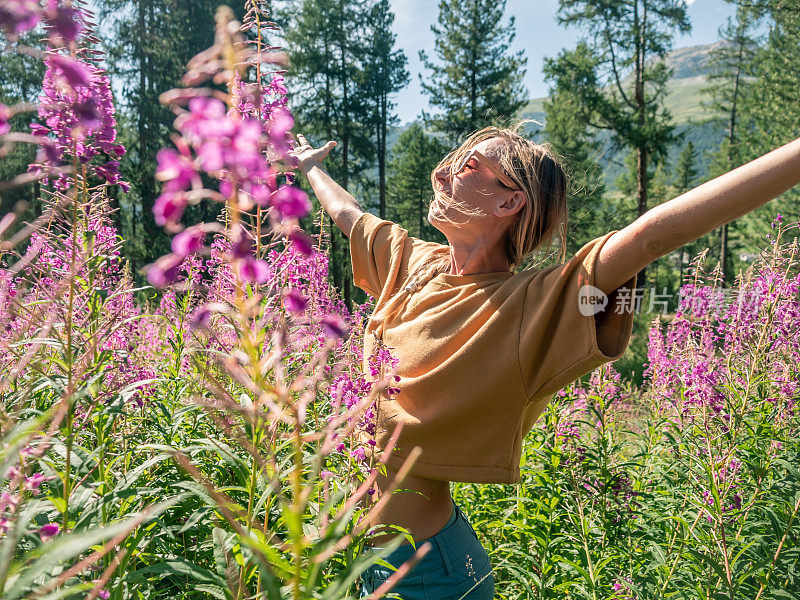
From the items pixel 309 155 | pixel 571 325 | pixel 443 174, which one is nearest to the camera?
pixel 571 325

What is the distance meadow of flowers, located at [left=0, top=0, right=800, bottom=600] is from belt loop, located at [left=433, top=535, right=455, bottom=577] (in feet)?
1.23

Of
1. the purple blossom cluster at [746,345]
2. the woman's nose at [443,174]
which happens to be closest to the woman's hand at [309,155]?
the woman's nose at [443,174]

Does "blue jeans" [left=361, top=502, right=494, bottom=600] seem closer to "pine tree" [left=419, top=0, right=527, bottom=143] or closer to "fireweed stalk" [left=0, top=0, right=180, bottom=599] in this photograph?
"fireweed stalk" [left=0, top=0, right=180, bottom=599]

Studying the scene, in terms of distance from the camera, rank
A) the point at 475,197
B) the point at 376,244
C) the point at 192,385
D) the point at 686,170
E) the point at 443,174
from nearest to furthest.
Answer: the point at 192,385 → the point at 475,197 → the point at 443,174 → the point at 376,244 → the point at 686,170

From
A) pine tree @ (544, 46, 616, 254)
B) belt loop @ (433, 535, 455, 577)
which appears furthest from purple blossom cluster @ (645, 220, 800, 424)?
pine tree @ (544, 46, 616, 254)

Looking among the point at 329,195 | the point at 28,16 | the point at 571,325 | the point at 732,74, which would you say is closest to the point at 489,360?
the point at 571,325

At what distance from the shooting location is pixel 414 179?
31484 millimetres

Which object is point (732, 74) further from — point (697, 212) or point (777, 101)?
point (697, 212)

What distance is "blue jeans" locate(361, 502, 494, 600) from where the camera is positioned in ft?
6.93

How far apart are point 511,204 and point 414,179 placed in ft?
97.8

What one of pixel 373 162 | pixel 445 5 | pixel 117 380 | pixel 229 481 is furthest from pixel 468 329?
pixel 445 5

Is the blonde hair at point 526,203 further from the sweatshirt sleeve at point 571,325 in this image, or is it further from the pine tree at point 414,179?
the pine tree at point 414,179

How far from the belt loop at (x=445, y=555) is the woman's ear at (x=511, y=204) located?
1393mm

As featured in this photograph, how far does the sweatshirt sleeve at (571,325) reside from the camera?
74.1 inches
